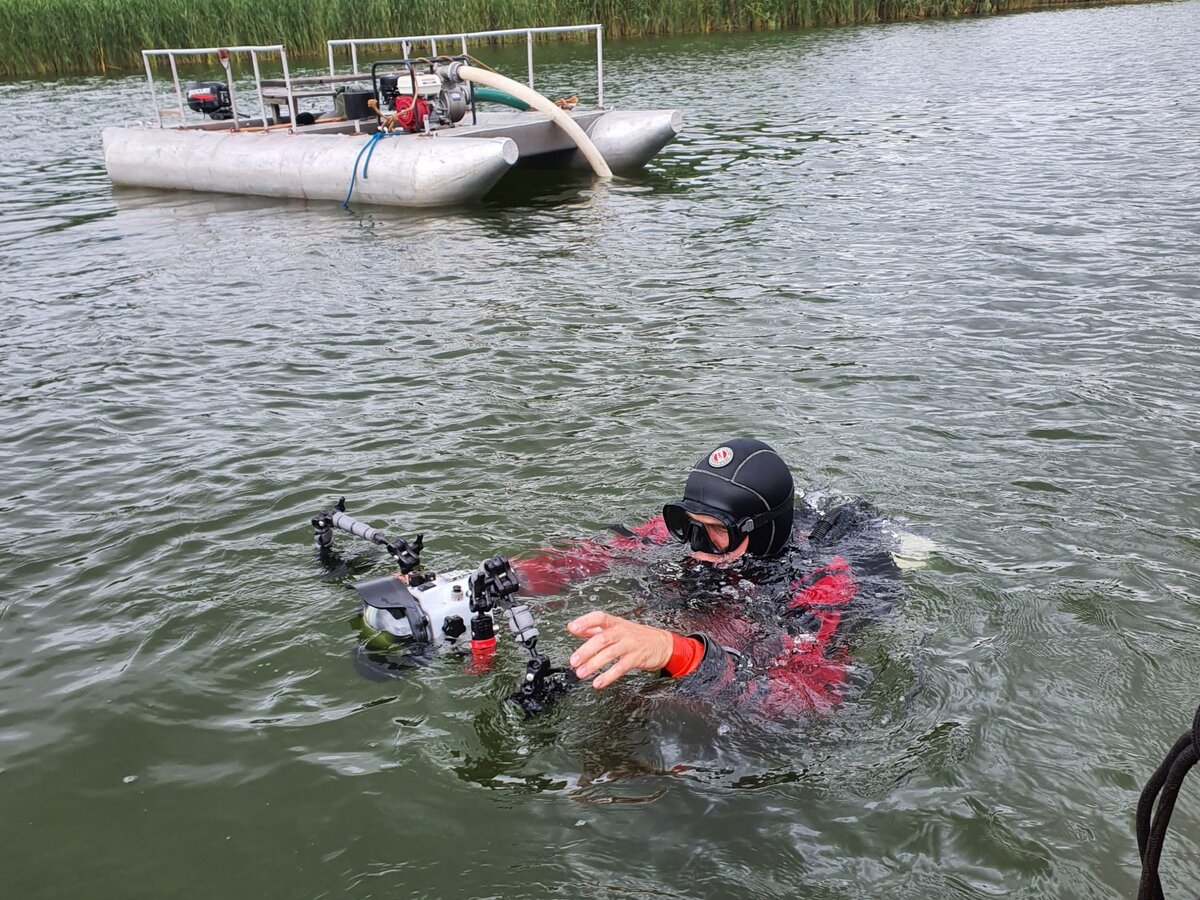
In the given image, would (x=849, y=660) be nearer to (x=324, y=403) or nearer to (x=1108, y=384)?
(x=1108, y=384)

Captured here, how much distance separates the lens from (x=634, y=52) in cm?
2631

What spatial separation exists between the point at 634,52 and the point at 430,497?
22868 mm

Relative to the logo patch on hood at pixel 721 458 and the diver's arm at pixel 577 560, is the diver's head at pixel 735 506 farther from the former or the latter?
the diver's arm at pixel 577 560

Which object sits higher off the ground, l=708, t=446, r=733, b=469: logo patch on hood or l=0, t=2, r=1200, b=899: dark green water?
l=708, t=446, r=733, b=469: logo patch on hood

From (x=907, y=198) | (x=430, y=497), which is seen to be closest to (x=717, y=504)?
(x=430, y=497)

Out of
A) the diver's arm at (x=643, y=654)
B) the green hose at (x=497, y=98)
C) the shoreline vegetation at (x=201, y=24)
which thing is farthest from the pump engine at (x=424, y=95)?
the shoreline vegetation at (x=201, y=24)

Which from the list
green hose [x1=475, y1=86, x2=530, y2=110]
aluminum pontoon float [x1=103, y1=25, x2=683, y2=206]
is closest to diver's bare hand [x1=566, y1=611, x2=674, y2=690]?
aluminum pontoon float [x1=103, y1=25, x2=683, y2=206]

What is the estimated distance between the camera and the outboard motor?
15.6 metres

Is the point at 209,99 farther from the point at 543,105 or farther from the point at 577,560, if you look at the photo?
the point at 577,560

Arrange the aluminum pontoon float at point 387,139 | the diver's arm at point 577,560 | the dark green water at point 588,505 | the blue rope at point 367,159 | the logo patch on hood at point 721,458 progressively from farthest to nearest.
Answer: the blue rope at point 367,159
the aluminum pontoon float at point 387,139
the diver's arm at point 577,560
the logo patch on hood at point 721,458
the dark green water at point 588,505

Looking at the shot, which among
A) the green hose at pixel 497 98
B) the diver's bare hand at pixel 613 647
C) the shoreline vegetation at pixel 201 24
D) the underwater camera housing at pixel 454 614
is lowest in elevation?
the underwater camera housing at pixel 454 614

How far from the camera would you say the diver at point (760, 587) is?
392 cm

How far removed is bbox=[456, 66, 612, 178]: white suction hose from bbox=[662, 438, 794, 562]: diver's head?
A: 409 inches

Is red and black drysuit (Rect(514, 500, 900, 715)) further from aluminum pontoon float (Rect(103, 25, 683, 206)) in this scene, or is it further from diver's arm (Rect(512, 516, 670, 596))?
aluminum pontoon float (Rect(103, 25, 683, 206))
